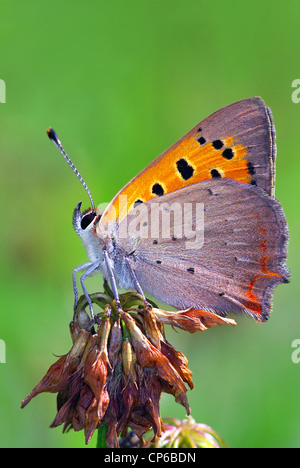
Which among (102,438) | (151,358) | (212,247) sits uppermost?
(212,247)

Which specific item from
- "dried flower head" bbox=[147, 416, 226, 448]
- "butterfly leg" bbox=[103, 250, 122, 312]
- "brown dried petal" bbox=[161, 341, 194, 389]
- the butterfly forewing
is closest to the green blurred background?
"dried flower head" bbox=[147, 416, 226, 448]

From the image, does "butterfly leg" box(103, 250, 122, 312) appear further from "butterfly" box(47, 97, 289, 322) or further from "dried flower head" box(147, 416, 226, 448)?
"dried flower head" box(147, 416, 226, 448)

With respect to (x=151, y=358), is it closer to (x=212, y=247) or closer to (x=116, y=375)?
(x=116, y=375)

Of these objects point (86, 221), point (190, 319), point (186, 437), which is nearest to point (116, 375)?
point (190, 319)

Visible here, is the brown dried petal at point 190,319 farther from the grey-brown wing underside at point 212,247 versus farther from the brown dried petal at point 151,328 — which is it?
the grey-brown wing underside at point 212,247

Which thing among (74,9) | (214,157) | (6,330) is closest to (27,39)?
(74,9)

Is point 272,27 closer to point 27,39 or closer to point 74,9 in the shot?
point 74,9
